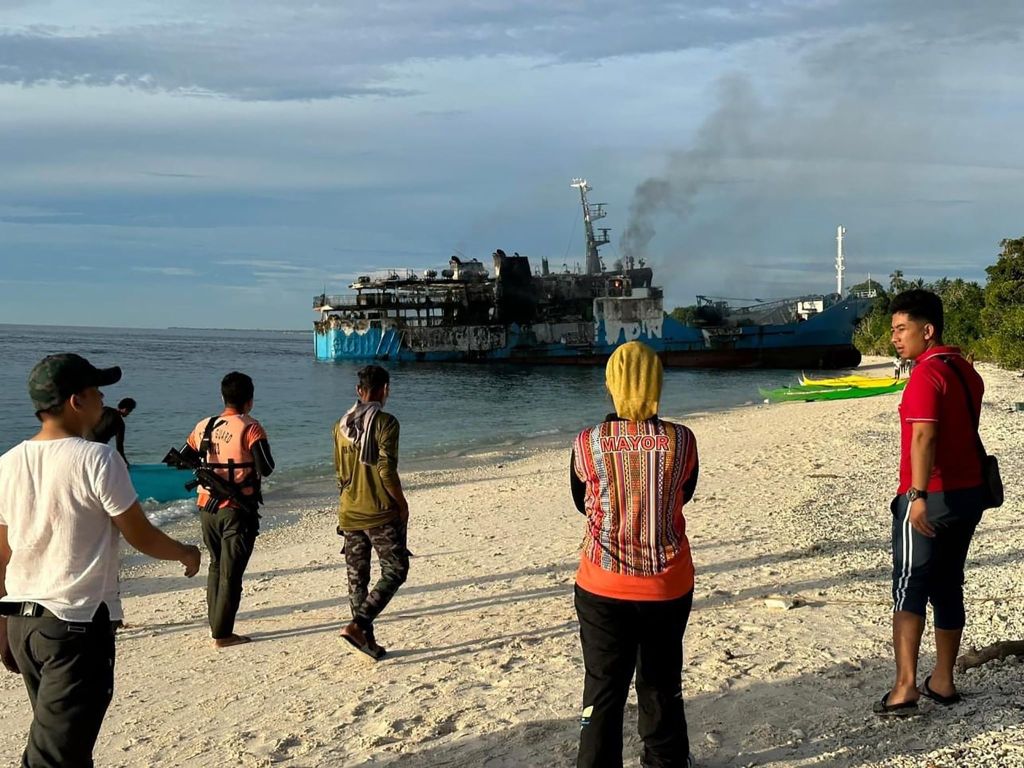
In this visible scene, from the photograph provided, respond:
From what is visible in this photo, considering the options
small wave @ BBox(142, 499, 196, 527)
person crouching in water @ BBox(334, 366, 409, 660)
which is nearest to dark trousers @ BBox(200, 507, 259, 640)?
person crouching in water @ BBox(334, 366, 409, 660)

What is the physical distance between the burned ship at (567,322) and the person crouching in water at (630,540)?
51.6 m

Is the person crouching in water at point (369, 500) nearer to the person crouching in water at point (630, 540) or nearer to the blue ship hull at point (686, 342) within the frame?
the person crouching in water at point (630, 540)

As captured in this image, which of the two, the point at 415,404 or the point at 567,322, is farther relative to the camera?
the point at 567,322

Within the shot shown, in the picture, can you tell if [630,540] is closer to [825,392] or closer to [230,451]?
[230,451]

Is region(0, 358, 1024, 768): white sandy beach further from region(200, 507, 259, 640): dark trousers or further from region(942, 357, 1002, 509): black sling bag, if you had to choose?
region(942, 357, 1002, 509): black sling bag

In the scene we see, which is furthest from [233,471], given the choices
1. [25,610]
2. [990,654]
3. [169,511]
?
[169,511]

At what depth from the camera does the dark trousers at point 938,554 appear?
3449mm

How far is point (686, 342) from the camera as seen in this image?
181ft

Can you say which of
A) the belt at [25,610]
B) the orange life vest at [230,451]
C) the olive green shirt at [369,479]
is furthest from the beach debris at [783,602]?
the belt at [25,610]

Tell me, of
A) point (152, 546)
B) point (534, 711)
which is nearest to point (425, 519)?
point (534, 711)

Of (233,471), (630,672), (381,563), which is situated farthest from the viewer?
(233,471)

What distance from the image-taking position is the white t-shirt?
271cm

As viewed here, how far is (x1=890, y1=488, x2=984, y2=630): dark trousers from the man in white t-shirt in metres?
2.74

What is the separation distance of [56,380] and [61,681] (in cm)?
91
